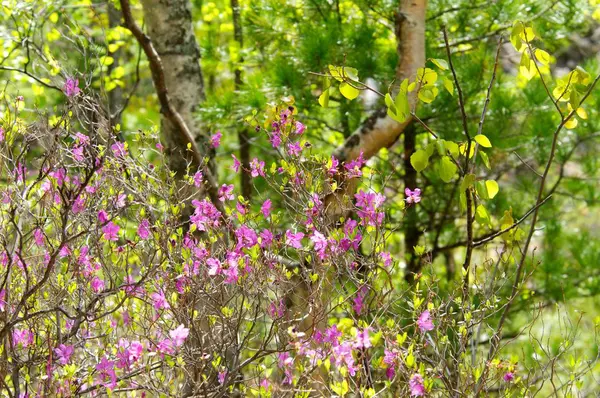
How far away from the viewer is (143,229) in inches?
115

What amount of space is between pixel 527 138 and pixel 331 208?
7.00 feet

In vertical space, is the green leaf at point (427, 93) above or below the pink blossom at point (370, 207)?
above

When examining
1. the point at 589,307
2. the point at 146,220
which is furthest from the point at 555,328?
the point at 146,220

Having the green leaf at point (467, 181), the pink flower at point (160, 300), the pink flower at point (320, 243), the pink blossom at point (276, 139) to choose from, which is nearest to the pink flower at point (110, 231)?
the pink flower at point (160, 300)

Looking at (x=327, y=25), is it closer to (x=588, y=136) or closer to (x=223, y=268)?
(x=588, y=136)

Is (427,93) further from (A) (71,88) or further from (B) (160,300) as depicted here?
(A) (71,88)

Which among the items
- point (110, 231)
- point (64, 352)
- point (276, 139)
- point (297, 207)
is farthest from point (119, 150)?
point (64, 352)

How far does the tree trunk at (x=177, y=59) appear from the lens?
14.4ft

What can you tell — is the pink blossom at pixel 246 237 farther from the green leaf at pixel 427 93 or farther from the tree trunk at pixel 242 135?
the tree trunk at pixel 242 135

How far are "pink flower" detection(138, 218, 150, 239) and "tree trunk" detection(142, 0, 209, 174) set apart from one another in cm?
142

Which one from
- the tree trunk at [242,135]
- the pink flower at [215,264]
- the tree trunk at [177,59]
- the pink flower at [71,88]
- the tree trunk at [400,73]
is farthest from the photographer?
the tree trunk at [242,135]

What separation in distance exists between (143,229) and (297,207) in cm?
61

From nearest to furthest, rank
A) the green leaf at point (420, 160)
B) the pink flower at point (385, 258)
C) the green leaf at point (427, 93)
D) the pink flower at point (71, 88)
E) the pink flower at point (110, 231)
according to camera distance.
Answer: the green leaf at point (420, 160) → the green leaf at point (427, 93) → the pink flower at point (385, 258) → the pink flower at point (110, 231) → the pink flower at point (71, 88)

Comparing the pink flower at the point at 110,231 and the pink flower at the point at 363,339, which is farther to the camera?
the pink flower at the point at 110,231
